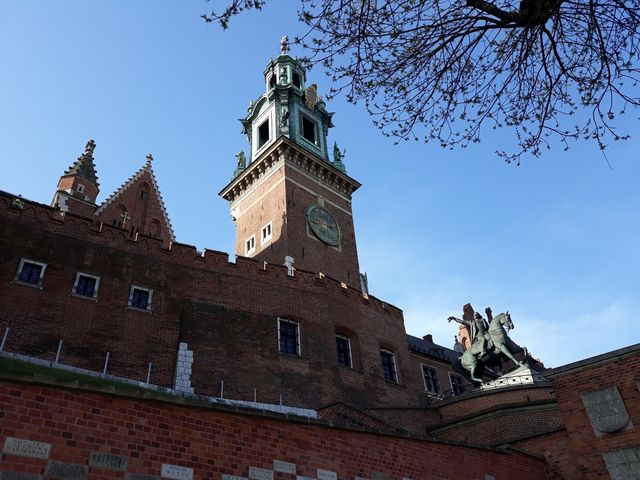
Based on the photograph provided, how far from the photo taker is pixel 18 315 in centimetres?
1783

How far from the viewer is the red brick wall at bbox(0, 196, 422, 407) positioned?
18.5m

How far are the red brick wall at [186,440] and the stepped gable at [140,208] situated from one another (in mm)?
20547

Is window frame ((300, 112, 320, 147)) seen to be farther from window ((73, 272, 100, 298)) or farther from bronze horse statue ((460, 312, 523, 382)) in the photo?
window ((73, 272, 100, 298))

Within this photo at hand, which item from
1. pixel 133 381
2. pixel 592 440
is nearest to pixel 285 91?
pixel 133 381

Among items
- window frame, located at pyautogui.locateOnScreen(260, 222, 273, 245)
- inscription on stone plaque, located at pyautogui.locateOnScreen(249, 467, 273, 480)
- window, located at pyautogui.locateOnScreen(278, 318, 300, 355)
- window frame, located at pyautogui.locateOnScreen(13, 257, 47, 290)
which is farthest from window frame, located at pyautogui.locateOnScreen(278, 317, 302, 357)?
inscription on stone plaque, located at pyautogui.locateOnScreen(249, 467, 273, 480)

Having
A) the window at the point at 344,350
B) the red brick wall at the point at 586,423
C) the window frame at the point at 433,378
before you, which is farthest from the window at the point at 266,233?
the red brick wall at the point at 586,423

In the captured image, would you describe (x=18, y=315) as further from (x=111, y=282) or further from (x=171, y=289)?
(x=171, y=289)

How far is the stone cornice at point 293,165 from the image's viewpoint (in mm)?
35031

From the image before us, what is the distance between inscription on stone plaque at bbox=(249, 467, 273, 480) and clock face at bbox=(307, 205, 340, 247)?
2393 centimetres

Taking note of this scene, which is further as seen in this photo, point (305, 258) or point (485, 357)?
point (305, 258)

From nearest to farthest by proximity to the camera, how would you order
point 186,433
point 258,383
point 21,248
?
point 186,433
point 21,248
point 258,383

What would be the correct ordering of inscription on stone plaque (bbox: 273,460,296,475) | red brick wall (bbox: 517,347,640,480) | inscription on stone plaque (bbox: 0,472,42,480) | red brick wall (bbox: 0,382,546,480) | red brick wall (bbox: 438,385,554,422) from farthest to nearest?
1. red brick wall (bbox: 438,385,554,422)
2. red brick wall (bbox: 517,347,640,480)
3. inscription on stone plaque (bbox: 273,460,296,475)
4. red brick wall (bbox: 0,382,546,480)
5. inscription on stone plaque (bbox: 0,472,42,480)

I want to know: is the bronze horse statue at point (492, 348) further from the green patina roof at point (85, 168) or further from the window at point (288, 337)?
the green patina roof at point (85, 168)

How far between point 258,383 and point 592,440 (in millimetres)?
11489
